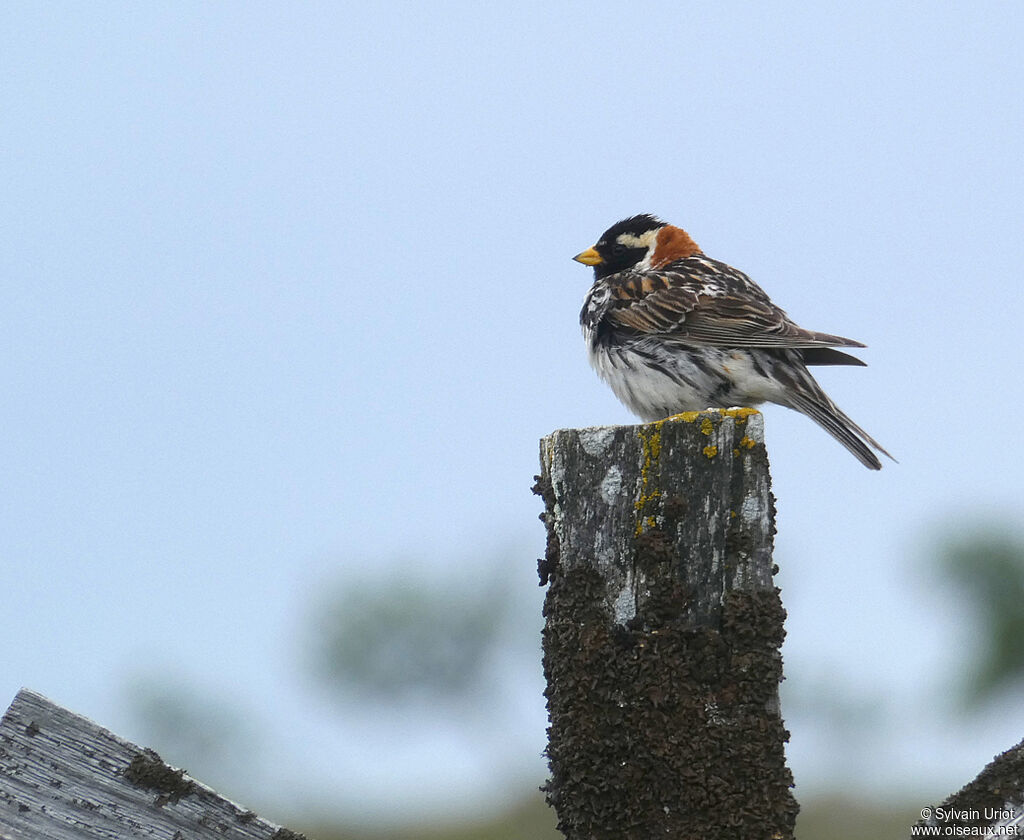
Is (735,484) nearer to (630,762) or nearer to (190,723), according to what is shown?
(630,762)

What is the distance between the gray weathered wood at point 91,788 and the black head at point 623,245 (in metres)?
6.27

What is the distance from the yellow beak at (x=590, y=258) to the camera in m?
9.27

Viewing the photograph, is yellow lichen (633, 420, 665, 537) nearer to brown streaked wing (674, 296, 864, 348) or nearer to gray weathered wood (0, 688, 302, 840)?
gray weathered wood (0, 688, 302, 840)

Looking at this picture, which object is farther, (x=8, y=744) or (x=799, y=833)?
(x=799, y=833)

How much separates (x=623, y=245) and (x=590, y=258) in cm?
28

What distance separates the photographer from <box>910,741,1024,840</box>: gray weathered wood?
11.2ft

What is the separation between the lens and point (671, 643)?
386cm

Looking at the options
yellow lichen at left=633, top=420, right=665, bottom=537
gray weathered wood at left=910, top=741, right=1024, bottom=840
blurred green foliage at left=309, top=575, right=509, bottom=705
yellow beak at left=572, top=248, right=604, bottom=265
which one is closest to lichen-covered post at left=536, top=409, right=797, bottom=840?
yellow lichen at left=633, top=420, right=665, bottom=537

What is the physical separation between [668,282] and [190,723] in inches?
662

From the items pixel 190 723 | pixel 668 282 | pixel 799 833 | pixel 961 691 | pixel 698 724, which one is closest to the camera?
pixel 698 724

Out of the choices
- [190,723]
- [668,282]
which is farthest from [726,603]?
[190,723]

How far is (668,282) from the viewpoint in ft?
26.3

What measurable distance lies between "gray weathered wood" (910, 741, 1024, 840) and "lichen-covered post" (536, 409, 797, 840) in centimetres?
50

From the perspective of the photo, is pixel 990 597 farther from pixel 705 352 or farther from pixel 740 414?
pixel 740 414
